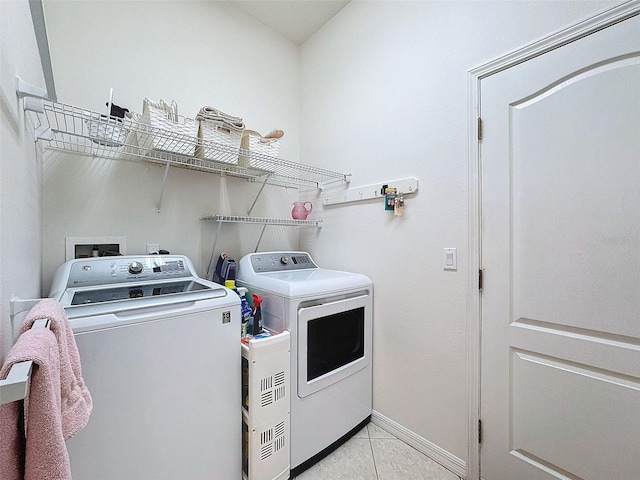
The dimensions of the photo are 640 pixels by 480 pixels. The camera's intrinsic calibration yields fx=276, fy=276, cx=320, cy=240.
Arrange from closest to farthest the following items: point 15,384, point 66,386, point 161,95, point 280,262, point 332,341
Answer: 1. point 15,384
2. point 66,386
3. point 332,341
4. point 161,95
5. point 280,262

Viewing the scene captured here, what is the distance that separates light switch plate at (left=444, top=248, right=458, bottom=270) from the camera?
1.52m

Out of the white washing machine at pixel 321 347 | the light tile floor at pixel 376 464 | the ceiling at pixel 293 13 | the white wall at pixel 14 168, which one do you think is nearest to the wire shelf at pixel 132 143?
the white wall at pixel 14 168

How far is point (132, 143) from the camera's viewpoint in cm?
161

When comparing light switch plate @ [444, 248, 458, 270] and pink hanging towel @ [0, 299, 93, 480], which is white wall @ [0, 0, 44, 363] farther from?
light switch plate @ [444, 248, 458, 270]

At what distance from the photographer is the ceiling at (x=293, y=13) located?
7.06 ft

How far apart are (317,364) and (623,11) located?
205cm

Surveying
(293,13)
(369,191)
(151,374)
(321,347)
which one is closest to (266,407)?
(321,347)

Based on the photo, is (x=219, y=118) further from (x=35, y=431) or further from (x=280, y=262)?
(x=35, y=431)

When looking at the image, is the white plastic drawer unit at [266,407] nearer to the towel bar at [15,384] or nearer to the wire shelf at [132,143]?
the towel bar at [15,384]

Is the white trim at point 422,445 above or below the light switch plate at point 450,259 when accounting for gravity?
below

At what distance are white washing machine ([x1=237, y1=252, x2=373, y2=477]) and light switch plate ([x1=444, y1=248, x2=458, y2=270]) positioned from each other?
1.75 feet

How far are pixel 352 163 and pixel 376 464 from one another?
194 cm

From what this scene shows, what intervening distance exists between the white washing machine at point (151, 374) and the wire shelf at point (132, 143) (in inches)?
24.2

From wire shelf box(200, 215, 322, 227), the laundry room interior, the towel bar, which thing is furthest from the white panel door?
the towel bar
